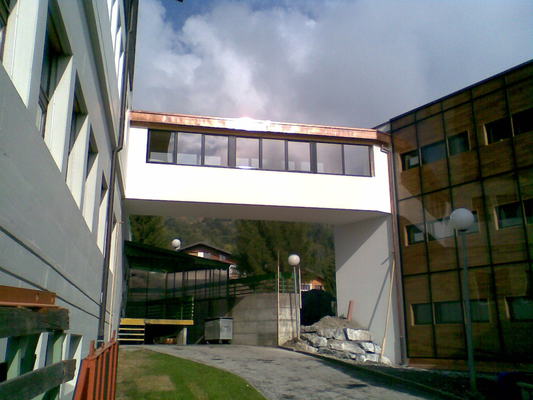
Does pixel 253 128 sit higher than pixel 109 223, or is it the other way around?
pixel 253 128

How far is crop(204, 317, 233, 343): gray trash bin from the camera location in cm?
2083

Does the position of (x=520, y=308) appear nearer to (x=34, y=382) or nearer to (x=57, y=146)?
(x=57, y=146)

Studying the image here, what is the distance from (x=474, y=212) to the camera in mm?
15258

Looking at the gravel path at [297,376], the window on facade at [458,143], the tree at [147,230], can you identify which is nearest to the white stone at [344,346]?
the gravel path at [297,376]

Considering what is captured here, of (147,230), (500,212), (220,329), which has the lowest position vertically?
(220,329)

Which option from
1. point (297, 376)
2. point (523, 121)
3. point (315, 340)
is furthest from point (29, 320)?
point (315, 340)

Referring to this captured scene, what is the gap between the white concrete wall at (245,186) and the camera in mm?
16172

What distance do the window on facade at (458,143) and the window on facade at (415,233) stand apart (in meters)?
2.70

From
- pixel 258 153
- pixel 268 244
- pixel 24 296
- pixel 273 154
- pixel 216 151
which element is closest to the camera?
pixel 24 296

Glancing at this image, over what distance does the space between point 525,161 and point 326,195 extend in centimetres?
621

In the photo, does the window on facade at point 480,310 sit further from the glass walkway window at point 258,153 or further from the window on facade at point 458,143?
the glass walkway window at point 258,153

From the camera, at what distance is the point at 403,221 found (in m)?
17.7

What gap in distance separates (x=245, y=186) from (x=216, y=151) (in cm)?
157

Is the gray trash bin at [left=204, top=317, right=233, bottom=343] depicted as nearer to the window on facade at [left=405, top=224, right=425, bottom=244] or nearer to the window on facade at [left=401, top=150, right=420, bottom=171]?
the window on facade at [left=405, top=224, right=425, bottom=244]
